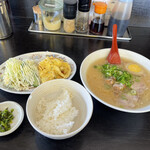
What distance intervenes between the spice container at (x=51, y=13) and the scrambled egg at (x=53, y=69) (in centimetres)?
67

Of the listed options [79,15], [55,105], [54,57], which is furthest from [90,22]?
[55,105]

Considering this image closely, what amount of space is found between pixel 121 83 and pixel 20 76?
80cm

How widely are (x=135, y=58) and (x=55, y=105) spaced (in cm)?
90

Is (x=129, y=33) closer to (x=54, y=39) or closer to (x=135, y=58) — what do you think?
(x=135, y=58)

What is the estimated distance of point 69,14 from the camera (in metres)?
1.58

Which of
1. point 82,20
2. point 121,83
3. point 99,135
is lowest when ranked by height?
point 99,135

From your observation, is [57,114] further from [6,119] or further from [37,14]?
[37,14]

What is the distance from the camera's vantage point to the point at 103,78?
1.18 meters

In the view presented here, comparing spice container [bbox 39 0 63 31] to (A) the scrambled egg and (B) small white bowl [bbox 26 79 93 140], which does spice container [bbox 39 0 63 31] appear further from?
(B) small white bowl [bbox 26 79 93 140]

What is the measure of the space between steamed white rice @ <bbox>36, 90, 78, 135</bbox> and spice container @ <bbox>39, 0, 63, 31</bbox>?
1.07 metres

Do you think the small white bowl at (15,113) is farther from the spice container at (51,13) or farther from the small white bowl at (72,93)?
the spice container at (51,13)

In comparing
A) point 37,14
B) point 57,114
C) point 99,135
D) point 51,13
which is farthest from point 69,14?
point 99,135

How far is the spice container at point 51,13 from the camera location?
5.30 ft

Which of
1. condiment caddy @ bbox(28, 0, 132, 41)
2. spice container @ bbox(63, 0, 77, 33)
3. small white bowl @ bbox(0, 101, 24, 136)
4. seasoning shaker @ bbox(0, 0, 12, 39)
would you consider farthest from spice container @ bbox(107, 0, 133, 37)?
small white bowl @ bbox(0, 101, 24, 136)
